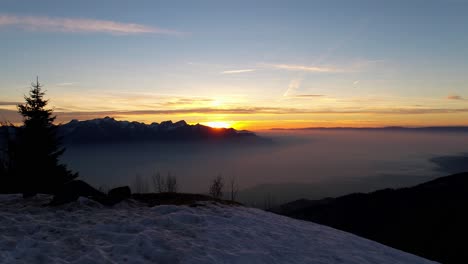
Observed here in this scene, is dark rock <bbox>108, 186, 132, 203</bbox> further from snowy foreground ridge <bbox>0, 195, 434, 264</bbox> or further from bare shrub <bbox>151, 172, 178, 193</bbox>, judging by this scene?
bare shrub <bbox>151, 172, 178, 193</bbox>

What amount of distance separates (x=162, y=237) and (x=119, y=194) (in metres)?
6.48

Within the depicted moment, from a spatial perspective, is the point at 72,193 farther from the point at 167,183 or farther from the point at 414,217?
the point at 414,217

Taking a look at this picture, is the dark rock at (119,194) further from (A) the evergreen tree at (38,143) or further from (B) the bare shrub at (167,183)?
(B) the bare shrub at (167,183)

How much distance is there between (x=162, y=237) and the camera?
1139 centimetres

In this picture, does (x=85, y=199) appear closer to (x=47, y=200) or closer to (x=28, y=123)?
(x=47, y=200)

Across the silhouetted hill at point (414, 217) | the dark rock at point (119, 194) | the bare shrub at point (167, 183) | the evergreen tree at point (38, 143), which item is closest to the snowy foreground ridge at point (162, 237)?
the dark rock at point (119, 194)

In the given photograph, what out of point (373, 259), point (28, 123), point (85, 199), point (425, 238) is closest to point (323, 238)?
point (373, 259)

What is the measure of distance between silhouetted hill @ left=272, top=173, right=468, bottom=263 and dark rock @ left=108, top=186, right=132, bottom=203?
7246 cm

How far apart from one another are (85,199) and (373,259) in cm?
1300

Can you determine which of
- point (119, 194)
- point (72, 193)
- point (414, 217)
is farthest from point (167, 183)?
point (414, 217)

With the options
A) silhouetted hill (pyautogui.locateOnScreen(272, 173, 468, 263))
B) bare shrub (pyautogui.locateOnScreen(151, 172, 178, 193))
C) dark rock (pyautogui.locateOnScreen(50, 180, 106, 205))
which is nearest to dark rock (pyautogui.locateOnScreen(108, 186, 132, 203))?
dark rock (pyautogui.locateOnScreen(50, 180, 106, 205))

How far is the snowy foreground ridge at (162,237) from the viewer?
10.1m

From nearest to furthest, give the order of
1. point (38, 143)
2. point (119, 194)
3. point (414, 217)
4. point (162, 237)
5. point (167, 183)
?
point (162, 237)
point (119, 194)
point (38, 143)
point (167, 183)
point (414, 217)

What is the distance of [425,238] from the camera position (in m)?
88.1
